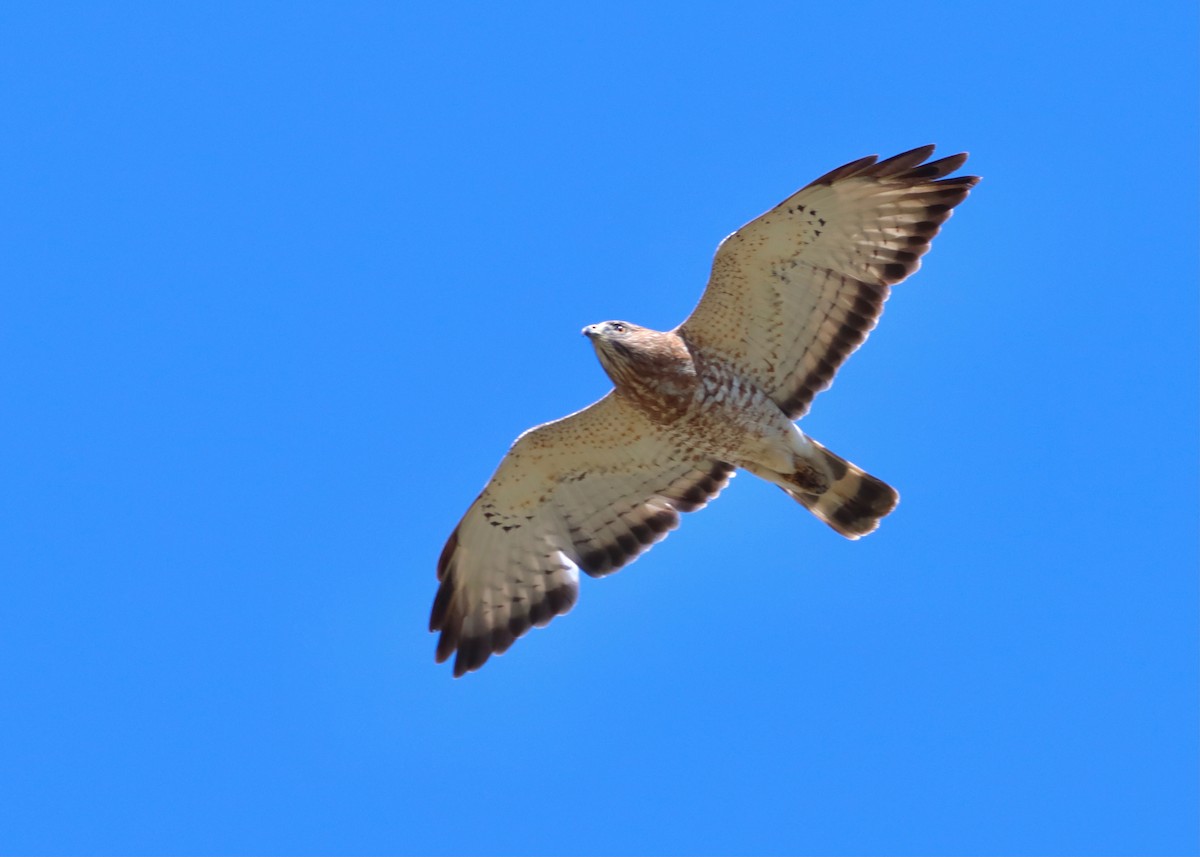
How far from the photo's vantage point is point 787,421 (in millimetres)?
12312

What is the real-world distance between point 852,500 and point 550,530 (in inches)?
87.8

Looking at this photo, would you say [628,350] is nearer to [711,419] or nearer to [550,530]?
[711,419]

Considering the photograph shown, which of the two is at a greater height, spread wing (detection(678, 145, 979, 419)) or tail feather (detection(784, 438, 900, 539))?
spread wing (detection(678, 145, 979, 419))

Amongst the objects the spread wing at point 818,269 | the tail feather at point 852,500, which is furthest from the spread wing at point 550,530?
the spread wing at point 818,269

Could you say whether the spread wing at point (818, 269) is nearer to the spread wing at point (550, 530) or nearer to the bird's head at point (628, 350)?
the bird's head at point (628, 350)

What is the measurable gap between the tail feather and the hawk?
0.01m

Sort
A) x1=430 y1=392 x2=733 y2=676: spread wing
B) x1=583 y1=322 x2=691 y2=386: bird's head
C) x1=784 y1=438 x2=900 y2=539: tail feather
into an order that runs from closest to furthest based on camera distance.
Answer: x1=583 y1=322 x2=691 y2=386: bird's head < x1=784 y1=438 x2=900 y2=539: tail feather < x1=430 y1=392 x2=733 y2=676: spread wing

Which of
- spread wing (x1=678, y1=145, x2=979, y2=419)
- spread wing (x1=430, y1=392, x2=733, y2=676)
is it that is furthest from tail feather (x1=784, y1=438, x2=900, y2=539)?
spread wing (x1=430, y1=392, x2=733, y2=676)

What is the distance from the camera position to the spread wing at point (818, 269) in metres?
12.0

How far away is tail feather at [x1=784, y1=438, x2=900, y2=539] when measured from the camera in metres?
12.6

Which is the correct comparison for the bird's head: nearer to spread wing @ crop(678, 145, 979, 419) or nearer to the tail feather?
spread wing @ crop(678, 145, 979, 419)

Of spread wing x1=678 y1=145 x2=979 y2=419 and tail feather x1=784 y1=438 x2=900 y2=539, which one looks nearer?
spread wing x1=678 y1=145 x2=979 y2=419

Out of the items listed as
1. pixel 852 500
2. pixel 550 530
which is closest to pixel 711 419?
pixel 852 500

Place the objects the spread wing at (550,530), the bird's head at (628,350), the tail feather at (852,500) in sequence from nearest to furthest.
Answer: the bird's head at (628,350) < the tail feather at (852,500) < the spread wing at (550,530)
